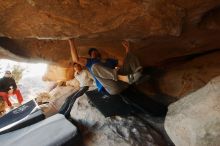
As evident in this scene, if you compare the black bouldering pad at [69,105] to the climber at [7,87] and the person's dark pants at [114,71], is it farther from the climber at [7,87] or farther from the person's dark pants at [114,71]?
the climber at [7,87]

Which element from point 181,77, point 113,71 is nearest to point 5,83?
point 113,71

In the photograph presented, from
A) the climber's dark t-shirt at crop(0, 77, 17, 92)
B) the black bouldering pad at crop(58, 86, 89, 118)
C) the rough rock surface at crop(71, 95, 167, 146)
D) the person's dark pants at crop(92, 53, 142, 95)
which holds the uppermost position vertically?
the person's dark pants at crop(92, 53, 142, 95)

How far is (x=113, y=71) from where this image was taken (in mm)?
4516

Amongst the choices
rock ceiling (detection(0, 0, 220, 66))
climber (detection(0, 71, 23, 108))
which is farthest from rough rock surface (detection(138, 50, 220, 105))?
climber (detection(0, 71, 23, 108))

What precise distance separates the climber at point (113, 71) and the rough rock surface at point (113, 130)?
627 millimetres

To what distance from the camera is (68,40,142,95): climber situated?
14.8ft

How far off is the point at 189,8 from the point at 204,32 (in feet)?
4.21

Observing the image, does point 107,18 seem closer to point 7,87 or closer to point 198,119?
point 198,119

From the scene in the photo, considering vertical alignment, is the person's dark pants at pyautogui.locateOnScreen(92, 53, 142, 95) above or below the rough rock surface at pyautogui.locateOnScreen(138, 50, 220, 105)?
above

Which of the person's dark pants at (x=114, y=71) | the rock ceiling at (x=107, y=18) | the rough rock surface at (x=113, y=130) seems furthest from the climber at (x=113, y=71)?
the rough rock surface at (x=113, y=130)

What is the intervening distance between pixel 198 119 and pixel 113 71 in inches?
70.4

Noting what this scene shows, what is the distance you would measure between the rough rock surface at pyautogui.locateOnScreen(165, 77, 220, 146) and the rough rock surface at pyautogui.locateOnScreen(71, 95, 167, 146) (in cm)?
51

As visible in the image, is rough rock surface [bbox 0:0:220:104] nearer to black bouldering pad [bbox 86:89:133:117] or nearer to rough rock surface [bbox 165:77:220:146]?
rough rock surface [bbox 165:77:220:146]

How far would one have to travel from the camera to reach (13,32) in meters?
3.96
